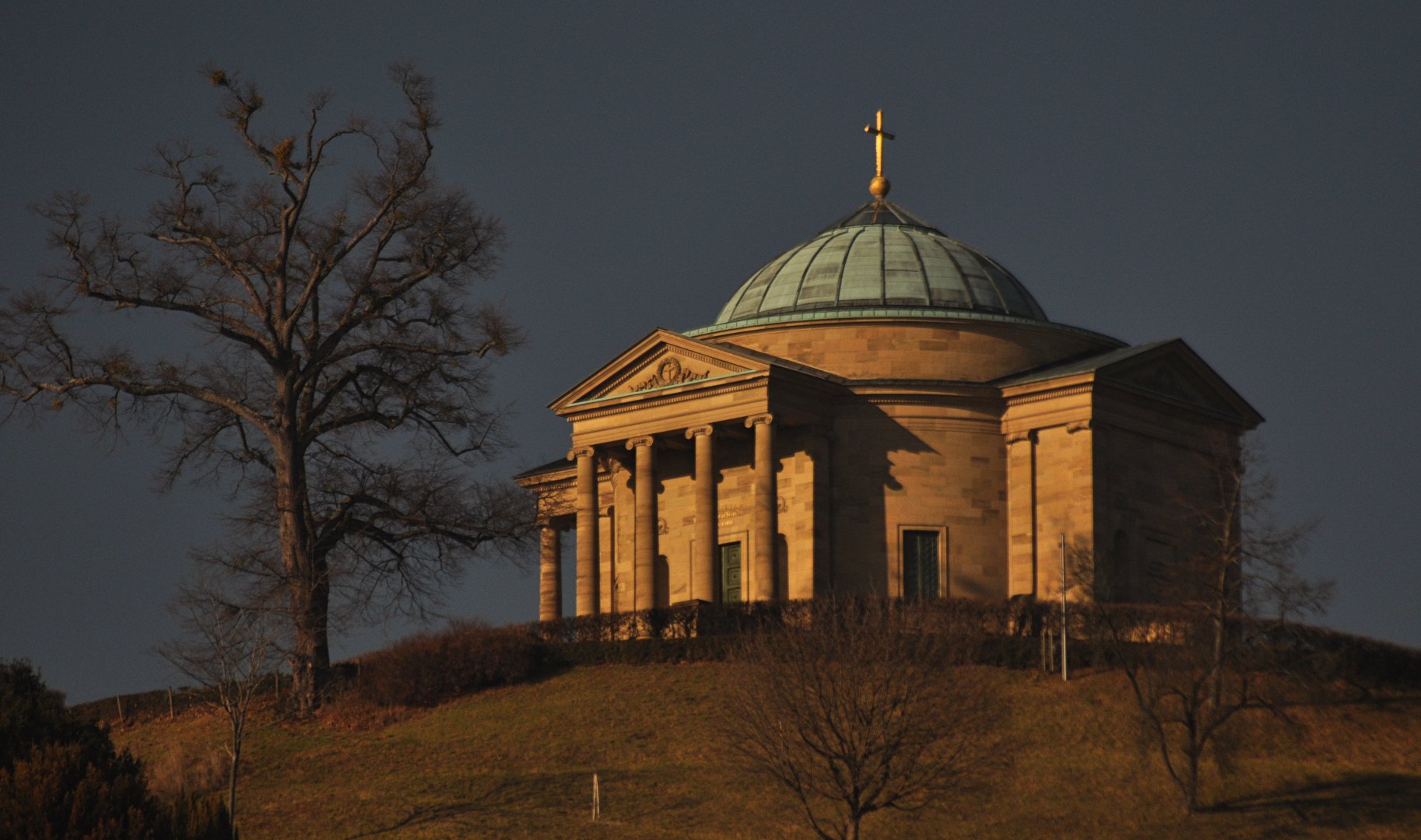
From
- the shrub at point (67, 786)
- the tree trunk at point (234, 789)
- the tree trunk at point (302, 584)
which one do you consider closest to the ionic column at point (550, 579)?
the tree trunk at point (302, 584)

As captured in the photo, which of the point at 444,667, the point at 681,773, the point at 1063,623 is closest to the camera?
the point at 681,773

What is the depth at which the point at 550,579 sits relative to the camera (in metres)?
68.1

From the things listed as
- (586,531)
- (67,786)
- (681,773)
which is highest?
(586,531)

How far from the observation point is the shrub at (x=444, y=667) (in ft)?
177

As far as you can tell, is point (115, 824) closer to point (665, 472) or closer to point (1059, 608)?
point (1059, 608)

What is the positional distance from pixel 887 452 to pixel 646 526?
750 centimetres

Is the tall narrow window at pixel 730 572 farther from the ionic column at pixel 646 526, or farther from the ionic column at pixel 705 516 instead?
the ionic column at pixel 646 526

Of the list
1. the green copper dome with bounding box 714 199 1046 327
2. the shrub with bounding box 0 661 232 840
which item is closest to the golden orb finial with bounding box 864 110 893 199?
the green copper dome with bounding box 714 199 1046 327

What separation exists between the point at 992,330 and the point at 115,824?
1460 inches

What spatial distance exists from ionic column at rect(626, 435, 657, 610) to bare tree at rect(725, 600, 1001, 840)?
19.6m

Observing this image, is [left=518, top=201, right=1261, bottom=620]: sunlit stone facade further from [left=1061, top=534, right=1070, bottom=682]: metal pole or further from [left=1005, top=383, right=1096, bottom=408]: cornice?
[left=1061, top=534, right=1070, bottom=682]: metal pole

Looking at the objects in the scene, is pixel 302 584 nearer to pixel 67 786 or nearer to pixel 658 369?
pixel 658 369

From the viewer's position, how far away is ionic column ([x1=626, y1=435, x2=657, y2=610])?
60719 mm

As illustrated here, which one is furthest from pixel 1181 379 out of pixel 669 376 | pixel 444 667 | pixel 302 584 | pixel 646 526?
pixel 302 584
